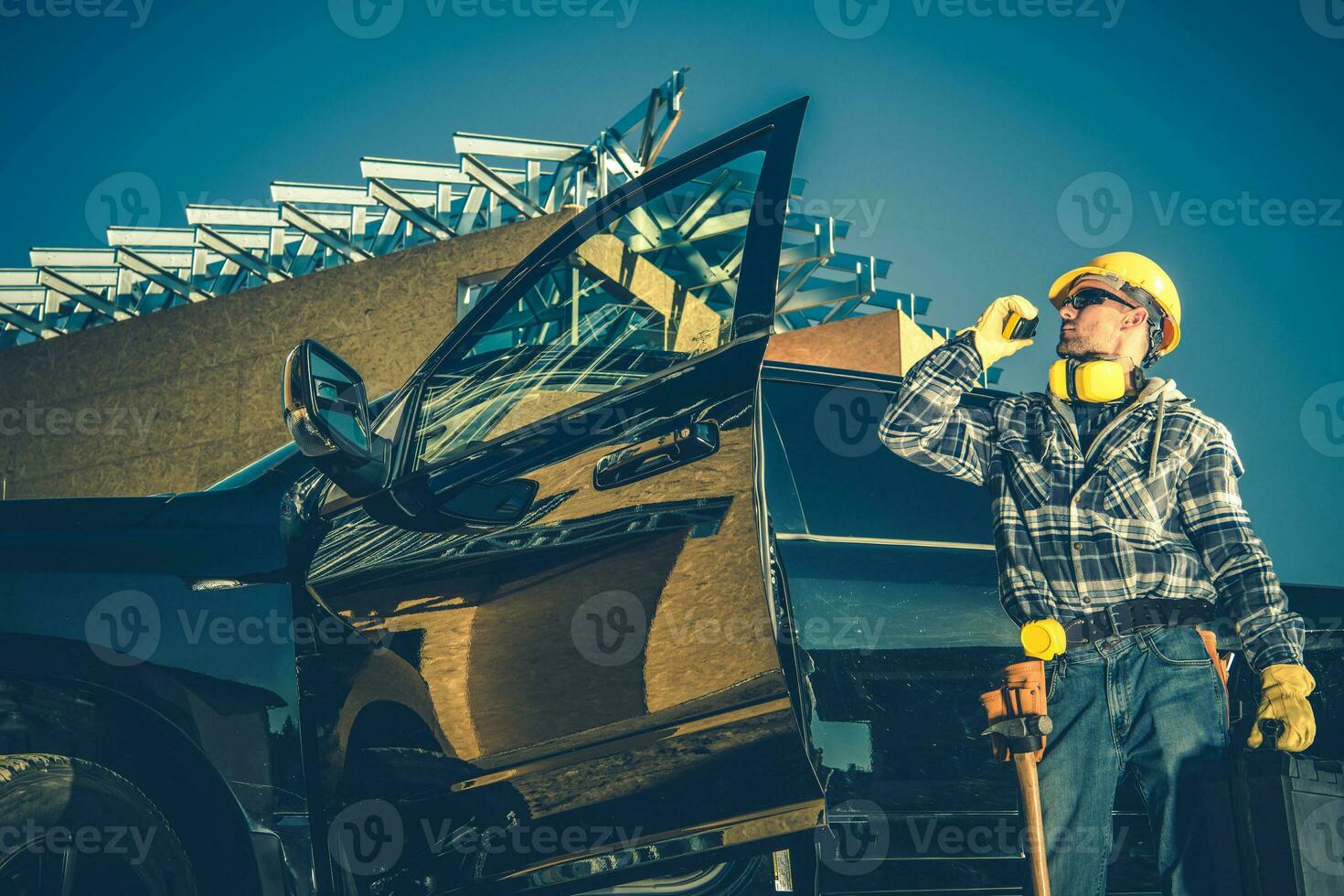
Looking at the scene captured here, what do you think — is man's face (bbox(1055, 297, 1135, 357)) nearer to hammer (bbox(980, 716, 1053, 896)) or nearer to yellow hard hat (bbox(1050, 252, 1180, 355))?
yellow hard hat (bbox(1050, 252, 1180, 355))

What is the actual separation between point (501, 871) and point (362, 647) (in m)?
0.56

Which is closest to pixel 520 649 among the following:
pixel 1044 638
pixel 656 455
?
pixel 656 455

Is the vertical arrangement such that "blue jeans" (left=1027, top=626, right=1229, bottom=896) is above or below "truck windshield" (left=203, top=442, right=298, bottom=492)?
below

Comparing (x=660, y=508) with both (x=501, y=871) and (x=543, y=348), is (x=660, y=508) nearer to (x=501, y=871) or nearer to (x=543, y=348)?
(x=543, y=348)

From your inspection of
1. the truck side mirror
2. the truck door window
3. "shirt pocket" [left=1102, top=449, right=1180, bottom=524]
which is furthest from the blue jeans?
the truck side mirror

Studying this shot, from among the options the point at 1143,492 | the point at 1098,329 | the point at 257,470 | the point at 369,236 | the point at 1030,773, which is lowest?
the point at 1030,773

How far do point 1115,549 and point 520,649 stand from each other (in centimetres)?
132

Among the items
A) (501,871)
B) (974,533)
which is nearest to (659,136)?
(974,533)

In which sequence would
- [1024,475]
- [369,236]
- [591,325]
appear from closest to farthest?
[591,325]
[1024,475]
[369,236]

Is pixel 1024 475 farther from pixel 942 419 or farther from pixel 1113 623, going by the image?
pixel 1113 623

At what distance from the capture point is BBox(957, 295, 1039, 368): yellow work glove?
8.80 feet

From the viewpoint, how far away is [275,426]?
14.1 m

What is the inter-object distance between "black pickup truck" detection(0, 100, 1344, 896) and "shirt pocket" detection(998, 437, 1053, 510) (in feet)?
1.59

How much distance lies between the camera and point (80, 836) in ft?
7.78
